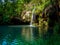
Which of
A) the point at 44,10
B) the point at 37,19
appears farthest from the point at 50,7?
the point at 37,19

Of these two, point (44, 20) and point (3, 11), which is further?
point (3, 11)

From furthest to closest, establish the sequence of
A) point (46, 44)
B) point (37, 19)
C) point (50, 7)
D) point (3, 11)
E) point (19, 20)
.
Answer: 1. point (3, 11)
2. point (19, 20)
3. point (37, 19)
4. point (50, 7)
5. point (46, 44)

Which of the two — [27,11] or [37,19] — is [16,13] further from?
[37,19]

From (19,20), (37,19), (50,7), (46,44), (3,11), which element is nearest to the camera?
(46,44)

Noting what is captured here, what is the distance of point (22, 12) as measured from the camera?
4394 cm

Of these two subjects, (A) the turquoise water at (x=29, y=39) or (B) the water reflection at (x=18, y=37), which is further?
(B) the water reflection at (x=18, y=37)

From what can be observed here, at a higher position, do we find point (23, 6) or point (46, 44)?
point (23, 6)

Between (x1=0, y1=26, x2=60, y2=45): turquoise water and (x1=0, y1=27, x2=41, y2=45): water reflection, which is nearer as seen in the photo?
(x1=0, y1=26, x2=60, y2=45): turquoise water

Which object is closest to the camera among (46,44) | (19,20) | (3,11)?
(46,44)

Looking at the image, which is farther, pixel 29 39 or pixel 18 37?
pixel 18 37

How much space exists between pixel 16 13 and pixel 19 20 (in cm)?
249

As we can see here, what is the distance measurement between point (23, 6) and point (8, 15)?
354 centimetres

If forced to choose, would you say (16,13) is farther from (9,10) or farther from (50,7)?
(50,7)

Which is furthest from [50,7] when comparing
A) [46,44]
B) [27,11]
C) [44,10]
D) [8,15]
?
[46,44]
